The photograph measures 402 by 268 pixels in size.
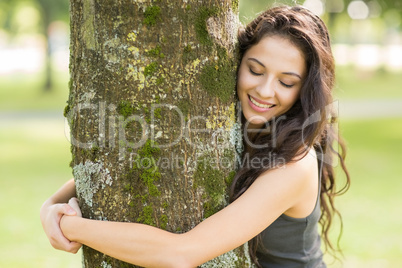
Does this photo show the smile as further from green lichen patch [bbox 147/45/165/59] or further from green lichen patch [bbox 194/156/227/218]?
green lichen patch [bbox 147/45/165/59]

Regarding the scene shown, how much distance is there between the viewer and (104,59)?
2.02m

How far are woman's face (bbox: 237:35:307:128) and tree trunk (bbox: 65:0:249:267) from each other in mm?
197

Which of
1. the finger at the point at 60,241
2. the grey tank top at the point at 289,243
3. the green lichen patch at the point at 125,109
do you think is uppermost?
the green lichen patch at the point at 125,109

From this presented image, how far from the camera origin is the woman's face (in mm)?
2324

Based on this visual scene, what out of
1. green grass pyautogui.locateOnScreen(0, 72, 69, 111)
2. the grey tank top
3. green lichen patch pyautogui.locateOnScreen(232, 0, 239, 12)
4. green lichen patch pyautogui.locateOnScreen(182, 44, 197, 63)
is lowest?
green grass pyautogui.locateOnScreen(0, 72, 69, 111)

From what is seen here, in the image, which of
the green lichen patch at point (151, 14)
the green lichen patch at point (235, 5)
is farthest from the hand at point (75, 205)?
the green lichen patch at point (235, 5)

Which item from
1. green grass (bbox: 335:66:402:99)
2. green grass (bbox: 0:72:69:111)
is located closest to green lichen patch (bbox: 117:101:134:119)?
green grass (bbox: 0:72:69:111)

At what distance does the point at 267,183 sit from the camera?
2160mm

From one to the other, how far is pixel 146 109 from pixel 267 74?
65cm

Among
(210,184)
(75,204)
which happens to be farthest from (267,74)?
(75,204)

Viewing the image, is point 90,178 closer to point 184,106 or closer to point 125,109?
point 125,109

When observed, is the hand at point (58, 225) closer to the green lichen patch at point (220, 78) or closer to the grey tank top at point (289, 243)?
the green lichen patch at point (220, 78)

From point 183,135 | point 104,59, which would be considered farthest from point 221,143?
point 104,59

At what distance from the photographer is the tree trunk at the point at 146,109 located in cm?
201
